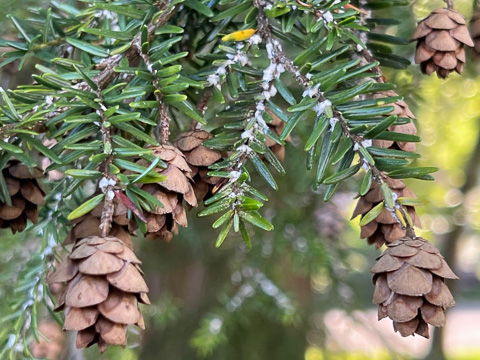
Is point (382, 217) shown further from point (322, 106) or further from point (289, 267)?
point (289, 267)

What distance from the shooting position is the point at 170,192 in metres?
0.32

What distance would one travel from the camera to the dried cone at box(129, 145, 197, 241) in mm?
313

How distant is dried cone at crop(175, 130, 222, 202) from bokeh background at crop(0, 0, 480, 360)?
0.40m

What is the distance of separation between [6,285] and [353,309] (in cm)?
70

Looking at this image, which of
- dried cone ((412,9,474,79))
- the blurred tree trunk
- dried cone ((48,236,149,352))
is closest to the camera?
dried cone ((48,236,149,352))

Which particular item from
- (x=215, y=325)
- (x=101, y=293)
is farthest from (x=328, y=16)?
(x=215, y=325)

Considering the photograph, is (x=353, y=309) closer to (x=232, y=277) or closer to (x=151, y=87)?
(x=232, y=277)

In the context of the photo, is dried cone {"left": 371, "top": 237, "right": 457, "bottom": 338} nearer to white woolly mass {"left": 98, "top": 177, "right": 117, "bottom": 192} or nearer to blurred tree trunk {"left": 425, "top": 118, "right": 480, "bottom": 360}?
white woolly mass {"left": 98, "top": 177, "right": 117, "bottom": 192}

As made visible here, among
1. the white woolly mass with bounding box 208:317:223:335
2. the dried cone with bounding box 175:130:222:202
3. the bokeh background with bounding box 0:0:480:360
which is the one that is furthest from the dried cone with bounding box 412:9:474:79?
the white woolly mass with bounding box 208:317:223:335

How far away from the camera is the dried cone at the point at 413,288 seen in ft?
1.03

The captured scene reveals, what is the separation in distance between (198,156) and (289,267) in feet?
2.92

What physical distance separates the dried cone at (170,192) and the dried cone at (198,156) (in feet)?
0.10

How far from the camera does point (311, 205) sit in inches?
37.8

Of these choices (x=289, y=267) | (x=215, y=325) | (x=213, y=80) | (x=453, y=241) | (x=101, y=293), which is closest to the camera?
(x=101, y=293)
